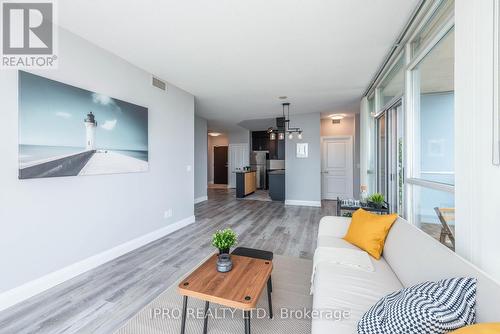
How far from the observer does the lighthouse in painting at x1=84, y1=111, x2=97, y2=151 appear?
2491 millimetres

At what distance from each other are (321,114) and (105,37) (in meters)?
5.54

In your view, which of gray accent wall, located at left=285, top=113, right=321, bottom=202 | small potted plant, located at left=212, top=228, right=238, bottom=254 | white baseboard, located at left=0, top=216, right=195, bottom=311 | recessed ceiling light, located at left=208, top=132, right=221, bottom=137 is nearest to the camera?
small potted plant, located at left=212, top=228, right=238, bottom=254

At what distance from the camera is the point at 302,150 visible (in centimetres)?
646

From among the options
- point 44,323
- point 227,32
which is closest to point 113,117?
point 227,32

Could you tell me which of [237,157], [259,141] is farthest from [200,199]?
[259,141]

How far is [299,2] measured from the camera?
6.25ft

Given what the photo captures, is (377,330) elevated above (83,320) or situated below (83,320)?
above

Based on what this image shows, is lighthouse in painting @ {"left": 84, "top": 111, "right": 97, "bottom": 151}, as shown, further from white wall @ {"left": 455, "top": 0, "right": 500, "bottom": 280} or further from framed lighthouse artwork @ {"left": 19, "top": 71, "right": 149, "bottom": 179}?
white wall @ {"left": 455, "top": 0, "right": 500, "bottom": 280}

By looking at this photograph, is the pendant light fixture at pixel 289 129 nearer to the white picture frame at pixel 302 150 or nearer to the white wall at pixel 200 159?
the white picture frame at pixel 302 150

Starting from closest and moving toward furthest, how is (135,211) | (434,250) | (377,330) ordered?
1. (377,330)
2. (434,250)
3. (135,211)

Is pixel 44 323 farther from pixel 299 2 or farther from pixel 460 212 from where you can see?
pixel 299 2

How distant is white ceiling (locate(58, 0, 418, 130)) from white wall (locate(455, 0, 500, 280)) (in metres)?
0.92

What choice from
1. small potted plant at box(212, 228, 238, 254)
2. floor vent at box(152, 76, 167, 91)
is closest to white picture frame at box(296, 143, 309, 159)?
floor vent at box(152, 76, 167, 91)

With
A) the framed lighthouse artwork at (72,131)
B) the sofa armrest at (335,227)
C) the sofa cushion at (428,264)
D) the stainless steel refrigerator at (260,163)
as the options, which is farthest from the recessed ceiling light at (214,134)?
the sofa cushion at (428,264)
